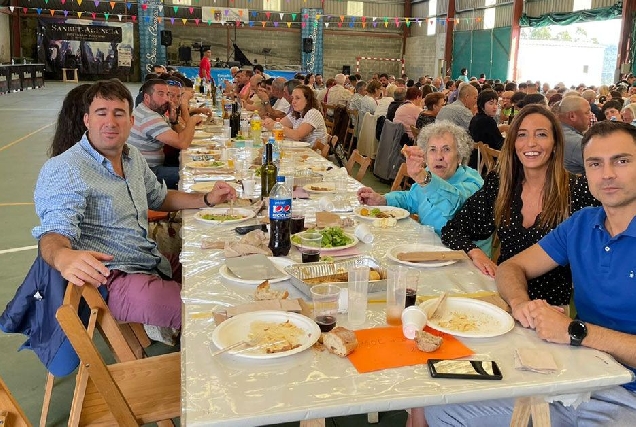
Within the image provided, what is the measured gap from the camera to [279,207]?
7.07ft

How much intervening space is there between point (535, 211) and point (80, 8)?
81.4 feet

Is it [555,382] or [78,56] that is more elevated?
[78,56]

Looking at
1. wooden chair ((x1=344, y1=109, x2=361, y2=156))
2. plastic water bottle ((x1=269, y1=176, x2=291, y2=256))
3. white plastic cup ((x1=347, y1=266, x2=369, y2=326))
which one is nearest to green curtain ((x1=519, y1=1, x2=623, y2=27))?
wooden chair ((x1=344, y1=109, x2=361, y2=156))

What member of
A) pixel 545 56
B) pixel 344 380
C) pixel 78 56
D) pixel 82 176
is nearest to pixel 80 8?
pixel 78 56

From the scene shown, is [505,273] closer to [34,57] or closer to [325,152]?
[325,152]

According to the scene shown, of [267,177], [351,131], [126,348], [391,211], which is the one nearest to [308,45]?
[351,131]

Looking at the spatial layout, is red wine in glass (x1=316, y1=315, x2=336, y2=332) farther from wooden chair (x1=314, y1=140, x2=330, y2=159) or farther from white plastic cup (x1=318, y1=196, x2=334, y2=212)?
wooden chair (x1=314, y1=140, x2=330, y2=159)

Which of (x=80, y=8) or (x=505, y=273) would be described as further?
(x=80, y=8)

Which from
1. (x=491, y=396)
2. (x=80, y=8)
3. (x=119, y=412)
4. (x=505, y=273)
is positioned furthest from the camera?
(x=80, y=8)

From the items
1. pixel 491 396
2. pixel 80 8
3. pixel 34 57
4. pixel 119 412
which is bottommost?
pixel 119 412

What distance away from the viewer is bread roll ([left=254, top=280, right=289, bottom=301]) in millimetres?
1726

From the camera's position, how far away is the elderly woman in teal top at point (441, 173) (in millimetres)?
2756

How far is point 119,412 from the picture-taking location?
1626 millimetres

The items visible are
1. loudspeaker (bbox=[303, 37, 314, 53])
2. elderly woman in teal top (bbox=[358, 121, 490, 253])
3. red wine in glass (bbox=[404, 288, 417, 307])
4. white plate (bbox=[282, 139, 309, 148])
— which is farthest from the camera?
loudspeaker (bbox=[303, 37, 314, 53])
